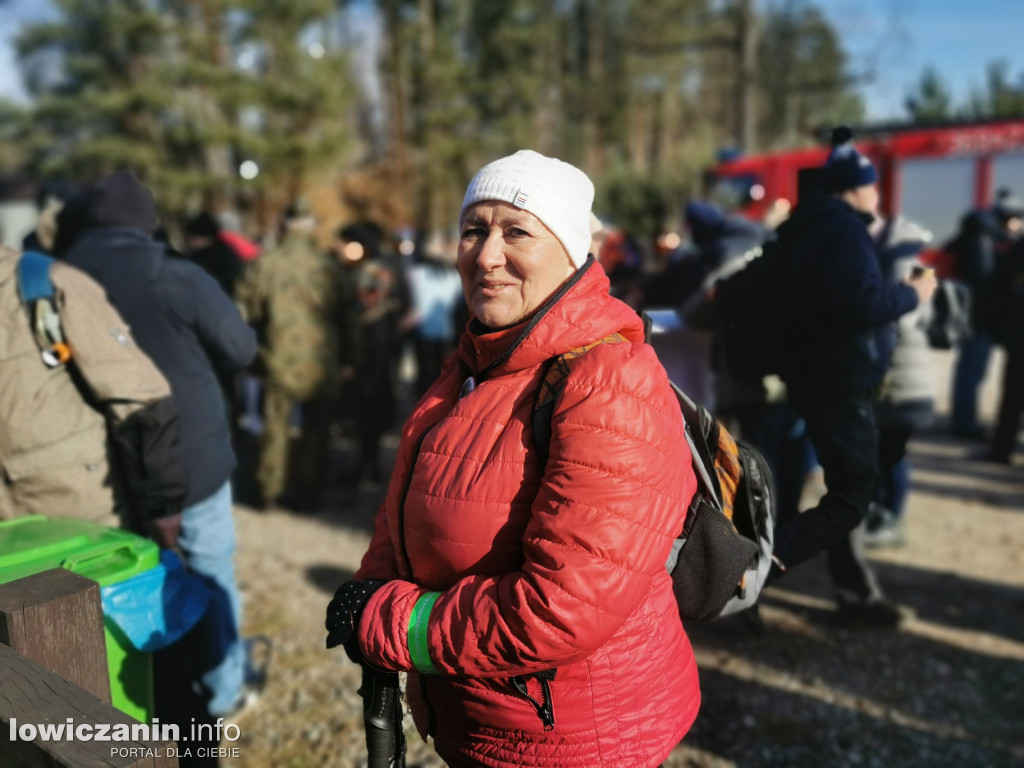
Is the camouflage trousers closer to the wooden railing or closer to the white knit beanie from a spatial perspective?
the wooden railing

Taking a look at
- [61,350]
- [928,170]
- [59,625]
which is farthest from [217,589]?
[928,170]

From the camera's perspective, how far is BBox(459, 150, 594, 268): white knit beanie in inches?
67.2

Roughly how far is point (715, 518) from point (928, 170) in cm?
1414

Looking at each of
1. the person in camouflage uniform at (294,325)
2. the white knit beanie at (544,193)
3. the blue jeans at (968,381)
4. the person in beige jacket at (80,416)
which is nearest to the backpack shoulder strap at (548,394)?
the white knit beanie at (544,193)

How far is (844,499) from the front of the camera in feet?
9.57

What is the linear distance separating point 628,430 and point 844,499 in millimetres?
1731

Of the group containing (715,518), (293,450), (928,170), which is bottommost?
(293,450)

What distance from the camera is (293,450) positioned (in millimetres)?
6105

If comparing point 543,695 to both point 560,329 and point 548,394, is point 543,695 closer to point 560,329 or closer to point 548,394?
point 548,394

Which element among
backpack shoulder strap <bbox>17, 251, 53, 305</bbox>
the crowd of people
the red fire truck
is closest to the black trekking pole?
the crowd of people

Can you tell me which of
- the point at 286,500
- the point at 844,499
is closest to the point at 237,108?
the point at 286,500

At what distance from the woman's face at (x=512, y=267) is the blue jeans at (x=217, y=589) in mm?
1791

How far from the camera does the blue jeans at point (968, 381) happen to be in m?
7.45

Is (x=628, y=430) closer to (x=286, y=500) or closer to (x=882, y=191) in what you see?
(x=286, y=500)
